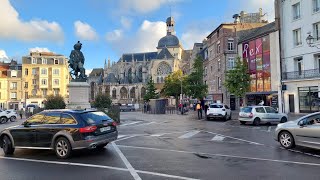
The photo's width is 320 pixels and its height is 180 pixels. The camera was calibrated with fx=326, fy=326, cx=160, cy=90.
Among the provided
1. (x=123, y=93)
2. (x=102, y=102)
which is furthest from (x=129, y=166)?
(x=123, y=93)

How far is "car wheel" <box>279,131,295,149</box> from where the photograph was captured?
11.8m

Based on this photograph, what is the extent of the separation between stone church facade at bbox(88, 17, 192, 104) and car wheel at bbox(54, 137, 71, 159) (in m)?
107

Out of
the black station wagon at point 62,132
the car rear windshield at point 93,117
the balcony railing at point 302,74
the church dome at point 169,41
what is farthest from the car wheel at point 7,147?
the church dome at point 169,41

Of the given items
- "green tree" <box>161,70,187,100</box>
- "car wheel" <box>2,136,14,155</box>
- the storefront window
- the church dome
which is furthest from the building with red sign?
the church dome

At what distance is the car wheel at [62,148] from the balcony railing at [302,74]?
29.4m

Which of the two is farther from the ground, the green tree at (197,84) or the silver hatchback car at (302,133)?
the green tree at (197,84)

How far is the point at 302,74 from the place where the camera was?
34.8 m

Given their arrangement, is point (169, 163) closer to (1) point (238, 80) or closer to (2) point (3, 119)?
(1) point (238, 80)

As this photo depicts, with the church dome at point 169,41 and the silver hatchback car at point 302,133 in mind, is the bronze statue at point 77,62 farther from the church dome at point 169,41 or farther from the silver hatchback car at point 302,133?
the church dome at point 169,41

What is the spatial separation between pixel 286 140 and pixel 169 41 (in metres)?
127

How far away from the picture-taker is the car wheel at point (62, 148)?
10141 millimetres

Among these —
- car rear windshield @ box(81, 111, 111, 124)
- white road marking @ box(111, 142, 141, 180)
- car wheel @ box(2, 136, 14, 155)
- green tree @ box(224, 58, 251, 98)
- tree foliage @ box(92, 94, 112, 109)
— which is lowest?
white road marking @ box(111, 142, 141, 180)

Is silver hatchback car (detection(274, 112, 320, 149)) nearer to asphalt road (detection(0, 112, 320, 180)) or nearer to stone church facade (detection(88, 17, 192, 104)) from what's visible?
asphalt road (detection(0, 112, 320, 180))

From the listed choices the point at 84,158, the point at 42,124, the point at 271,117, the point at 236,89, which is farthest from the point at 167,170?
the point at 236,89
